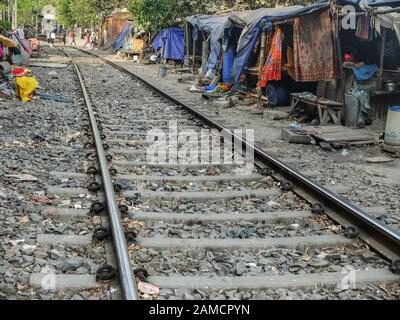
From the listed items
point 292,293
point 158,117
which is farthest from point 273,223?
point 158,117

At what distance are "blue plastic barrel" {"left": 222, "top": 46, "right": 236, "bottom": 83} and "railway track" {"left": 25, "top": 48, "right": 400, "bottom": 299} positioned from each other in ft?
Result: 30.6

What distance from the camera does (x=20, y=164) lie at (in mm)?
6543

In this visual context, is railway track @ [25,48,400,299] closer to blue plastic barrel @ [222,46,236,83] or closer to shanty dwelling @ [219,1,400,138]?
shanty dwelling @ [219,1,400,138]

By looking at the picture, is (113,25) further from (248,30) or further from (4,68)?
(248,30)

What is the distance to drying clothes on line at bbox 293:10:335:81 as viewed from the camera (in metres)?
11.0

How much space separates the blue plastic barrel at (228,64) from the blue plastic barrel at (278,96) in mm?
3358

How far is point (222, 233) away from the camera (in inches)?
180

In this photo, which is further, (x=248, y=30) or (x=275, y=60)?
(x=248, y=30)

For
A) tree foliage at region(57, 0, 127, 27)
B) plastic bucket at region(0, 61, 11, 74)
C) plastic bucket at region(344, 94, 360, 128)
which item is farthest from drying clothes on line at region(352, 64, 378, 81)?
tree foliage at region(57, 0, 127, 27)

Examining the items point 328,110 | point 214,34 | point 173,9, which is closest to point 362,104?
point 328,110

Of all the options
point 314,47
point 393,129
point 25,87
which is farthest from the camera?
point 25,87

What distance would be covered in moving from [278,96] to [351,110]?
9.52 ft

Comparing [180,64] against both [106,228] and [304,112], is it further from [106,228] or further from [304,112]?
[106,228]

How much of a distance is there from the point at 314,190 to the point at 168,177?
1742 mm
